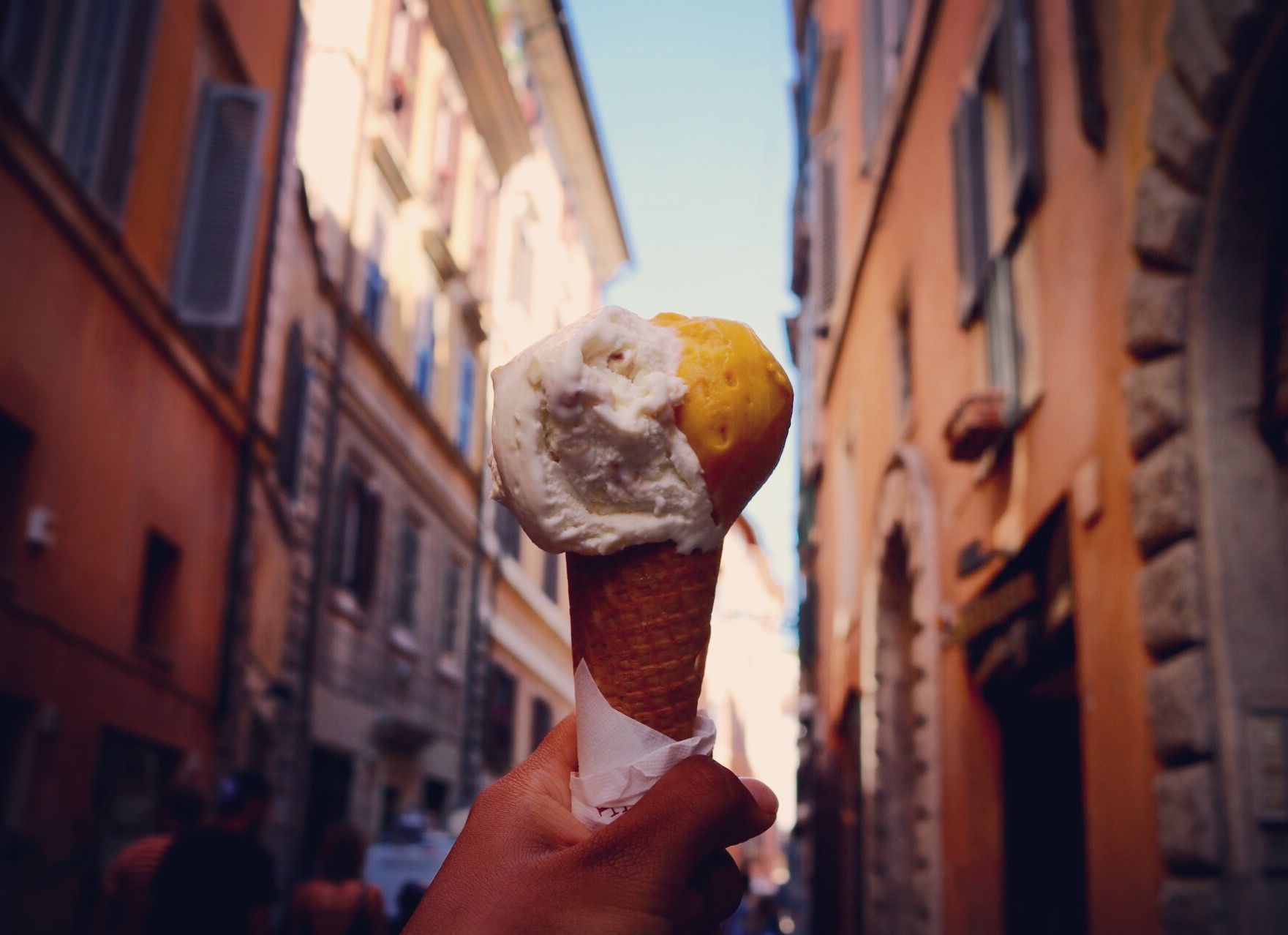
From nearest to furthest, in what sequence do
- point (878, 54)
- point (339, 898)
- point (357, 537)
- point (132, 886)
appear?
1. point (132, 886)
2. point (339, 898)
3. point (878, 54)
4. point (357, 537)

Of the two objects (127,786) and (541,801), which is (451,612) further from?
(541,801)

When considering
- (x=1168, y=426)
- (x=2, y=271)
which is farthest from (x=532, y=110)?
(x=1168, y=426)

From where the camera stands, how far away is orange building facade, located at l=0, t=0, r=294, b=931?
6828 millimetres

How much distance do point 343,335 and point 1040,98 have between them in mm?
10768

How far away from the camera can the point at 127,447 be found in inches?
334

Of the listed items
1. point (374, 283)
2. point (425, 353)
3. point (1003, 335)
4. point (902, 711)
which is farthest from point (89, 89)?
point (425, 353)

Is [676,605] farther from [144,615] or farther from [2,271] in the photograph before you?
[144,615]

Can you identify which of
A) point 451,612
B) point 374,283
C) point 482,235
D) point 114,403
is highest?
point 482,235

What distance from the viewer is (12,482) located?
269 inches

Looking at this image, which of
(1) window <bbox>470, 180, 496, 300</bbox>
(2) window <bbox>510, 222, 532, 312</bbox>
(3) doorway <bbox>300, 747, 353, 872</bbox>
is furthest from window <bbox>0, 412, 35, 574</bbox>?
(2) window <bbox>510, 222, 532, 312</bbox>

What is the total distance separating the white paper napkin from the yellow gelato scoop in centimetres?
31

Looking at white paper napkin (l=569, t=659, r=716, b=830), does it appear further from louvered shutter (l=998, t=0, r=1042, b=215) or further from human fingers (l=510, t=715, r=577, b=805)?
louvered shutter (l=998, t=0, r=1042, b=215)

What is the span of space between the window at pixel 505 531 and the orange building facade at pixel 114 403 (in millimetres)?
13040

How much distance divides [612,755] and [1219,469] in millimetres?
2924
